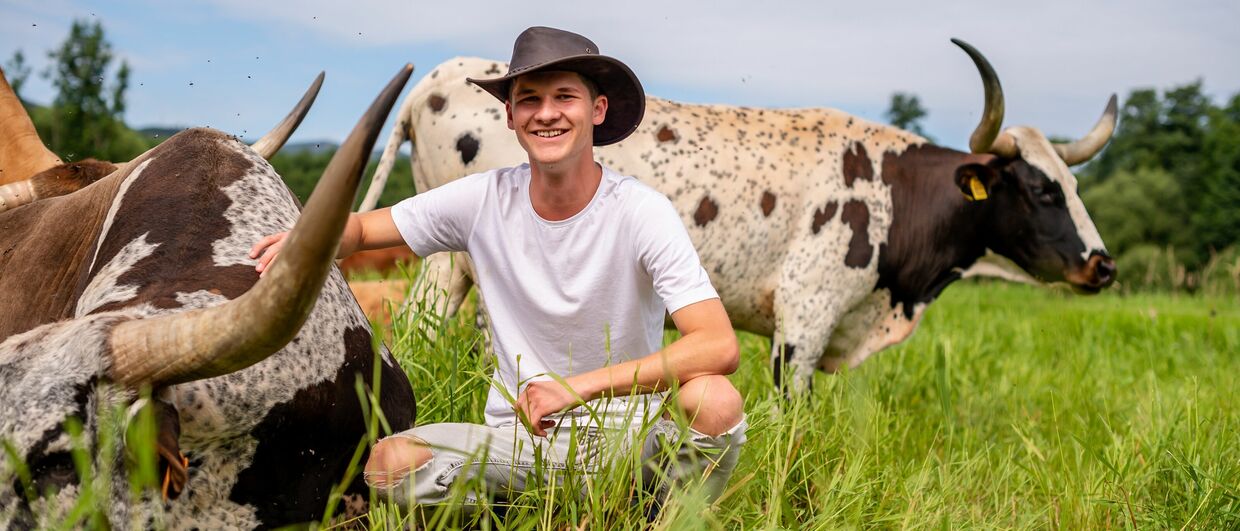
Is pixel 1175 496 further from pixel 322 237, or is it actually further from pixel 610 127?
pixel 322 237

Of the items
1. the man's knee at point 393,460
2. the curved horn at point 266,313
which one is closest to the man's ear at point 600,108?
the man's knee at point 393,460

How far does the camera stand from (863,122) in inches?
241

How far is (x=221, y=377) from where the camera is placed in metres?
2.12

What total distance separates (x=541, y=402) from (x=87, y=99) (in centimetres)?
3500

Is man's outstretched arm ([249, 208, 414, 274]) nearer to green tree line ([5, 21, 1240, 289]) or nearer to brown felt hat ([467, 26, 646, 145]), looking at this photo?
brown felt hat ([467, 26, 646, 145])

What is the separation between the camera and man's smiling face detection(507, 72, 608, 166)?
2.69 m

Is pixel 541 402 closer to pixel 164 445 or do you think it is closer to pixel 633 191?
pixel 633 191

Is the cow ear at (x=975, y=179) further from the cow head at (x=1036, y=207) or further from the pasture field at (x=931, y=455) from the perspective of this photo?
the pasture field at (x=931, y=455)

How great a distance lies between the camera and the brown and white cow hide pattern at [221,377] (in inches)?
74.8

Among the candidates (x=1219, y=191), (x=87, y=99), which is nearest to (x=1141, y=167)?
(x=1219, y=191)

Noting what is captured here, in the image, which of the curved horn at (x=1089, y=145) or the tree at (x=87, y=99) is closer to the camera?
the curved horn at (x=1089, y=145)

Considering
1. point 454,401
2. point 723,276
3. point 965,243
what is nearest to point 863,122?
point 965,243

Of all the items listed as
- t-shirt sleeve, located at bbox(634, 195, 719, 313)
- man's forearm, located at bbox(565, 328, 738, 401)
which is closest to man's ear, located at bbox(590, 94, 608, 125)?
t-shirt sleeve, located at bbox(634, 195, 719, 313)

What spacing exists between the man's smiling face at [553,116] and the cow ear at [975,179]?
3825 mm
